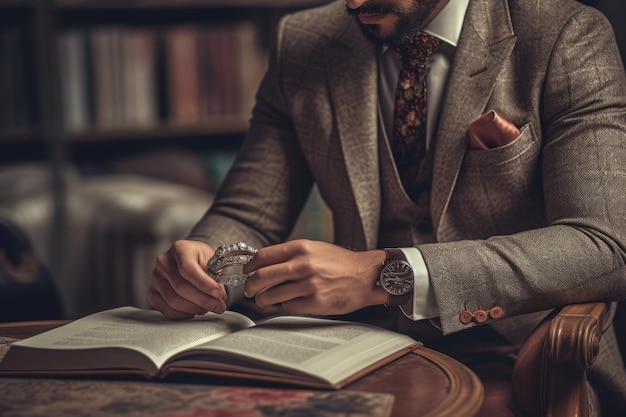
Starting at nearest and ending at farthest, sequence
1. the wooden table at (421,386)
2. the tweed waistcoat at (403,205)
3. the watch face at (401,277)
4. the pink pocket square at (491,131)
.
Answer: the wooden table at (421,386) → the watch face at (401,277) → the pink pocket square at (491,131) → the tweed waistcoat at (403,205)

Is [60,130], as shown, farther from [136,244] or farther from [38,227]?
[136,244]

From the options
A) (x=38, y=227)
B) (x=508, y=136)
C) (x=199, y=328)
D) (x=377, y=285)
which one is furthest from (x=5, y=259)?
(x=38, y=227)

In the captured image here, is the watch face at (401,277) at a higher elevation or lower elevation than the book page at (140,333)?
higher

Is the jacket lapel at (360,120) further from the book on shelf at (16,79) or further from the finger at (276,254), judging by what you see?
the book on shelf at (16,79)

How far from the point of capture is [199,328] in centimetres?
108

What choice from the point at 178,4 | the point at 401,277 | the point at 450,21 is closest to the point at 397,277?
the point at 401,277

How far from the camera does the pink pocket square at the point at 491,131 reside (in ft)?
4.15

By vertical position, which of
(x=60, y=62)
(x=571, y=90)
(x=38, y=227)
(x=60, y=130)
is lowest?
(x=38, y=227)

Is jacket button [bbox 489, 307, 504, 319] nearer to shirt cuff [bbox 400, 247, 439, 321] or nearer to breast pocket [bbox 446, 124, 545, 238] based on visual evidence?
shirt cuff [bbox 400, 247, 439, 321]

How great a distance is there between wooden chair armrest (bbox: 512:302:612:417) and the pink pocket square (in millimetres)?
281

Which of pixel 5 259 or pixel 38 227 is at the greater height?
pixel 5 259

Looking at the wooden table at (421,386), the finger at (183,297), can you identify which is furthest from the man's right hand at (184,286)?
the wooden table at (421,386)

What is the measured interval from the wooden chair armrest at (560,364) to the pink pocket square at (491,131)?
0.92 ft

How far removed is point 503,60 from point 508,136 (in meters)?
0.12
